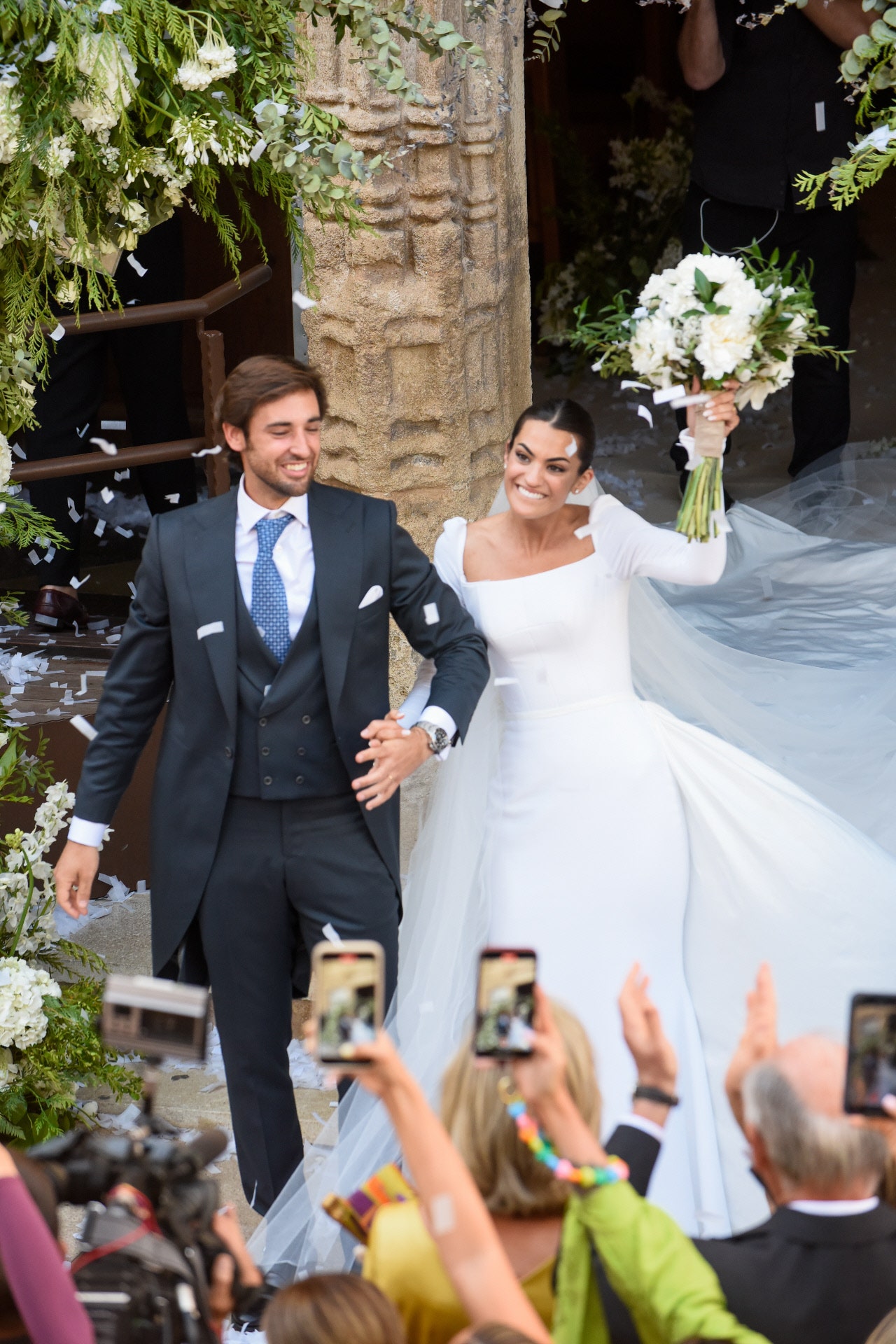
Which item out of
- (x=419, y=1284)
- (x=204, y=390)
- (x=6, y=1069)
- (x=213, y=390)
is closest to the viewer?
(x=419, y=1284)

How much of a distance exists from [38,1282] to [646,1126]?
676 millimetres

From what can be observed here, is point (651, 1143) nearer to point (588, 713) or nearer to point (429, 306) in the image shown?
point (588, 713)

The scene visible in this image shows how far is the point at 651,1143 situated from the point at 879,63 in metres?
2.19

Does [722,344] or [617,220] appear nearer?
[722,344]

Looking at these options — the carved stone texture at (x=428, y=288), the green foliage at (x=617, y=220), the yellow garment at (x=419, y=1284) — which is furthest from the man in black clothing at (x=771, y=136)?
the yellow garment at (x=419, y=1284)

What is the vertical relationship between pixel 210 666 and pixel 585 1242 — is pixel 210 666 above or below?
above

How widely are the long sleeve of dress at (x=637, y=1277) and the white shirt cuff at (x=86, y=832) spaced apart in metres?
1.49

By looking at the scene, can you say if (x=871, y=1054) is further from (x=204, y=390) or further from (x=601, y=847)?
(x=204, y=390)

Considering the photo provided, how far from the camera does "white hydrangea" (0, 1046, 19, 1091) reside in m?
3.42

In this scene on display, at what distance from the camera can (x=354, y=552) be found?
297 cm

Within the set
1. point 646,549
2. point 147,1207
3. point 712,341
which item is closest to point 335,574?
point 646,549

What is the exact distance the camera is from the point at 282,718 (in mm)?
2904

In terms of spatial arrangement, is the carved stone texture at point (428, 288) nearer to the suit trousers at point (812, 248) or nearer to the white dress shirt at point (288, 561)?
the suit trousers at point (812, 248)

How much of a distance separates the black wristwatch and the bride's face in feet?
5.36
